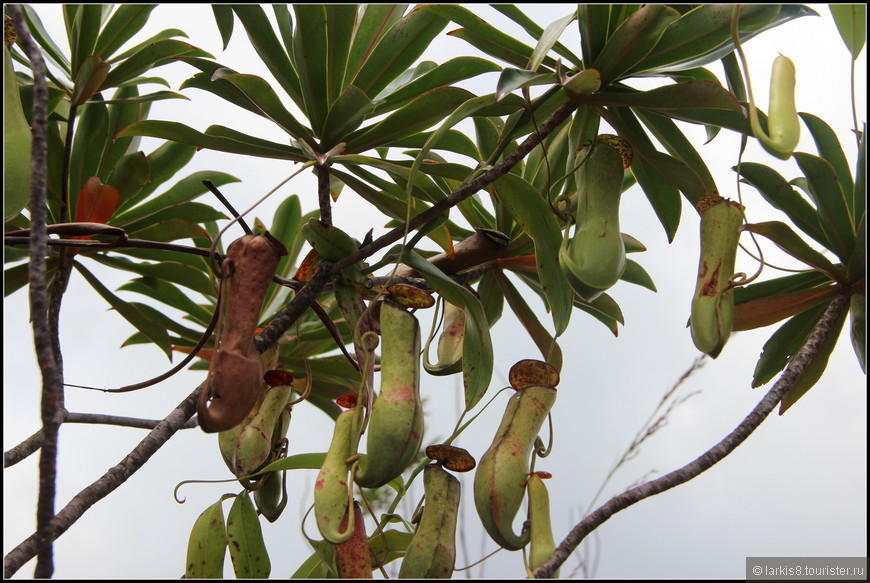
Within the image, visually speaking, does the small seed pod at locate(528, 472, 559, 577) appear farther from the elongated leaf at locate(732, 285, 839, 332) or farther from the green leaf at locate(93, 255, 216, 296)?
the green leaf at locate(93, 255, 216, 296)

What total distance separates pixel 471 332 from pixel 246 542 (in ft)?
1.71

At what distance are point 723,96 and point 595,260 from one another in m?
0.28

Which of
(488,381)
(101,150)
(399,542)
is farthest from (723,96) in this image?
(101,150)

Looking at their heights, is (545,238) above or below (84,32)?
below

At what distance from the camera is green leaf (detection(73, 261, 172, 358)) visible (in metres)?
1.52

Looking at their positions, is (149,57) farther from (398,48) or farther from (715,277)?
(715,277)

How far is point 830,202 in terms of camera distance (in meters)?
1.17

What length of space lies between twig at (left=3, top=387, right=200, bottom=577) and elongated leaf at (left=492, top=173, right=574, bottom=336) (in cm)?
57

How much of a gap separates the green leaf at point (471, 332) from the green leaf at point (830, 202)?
24.1 inches

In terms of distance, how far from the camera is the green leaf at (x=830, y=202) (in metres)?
1.15

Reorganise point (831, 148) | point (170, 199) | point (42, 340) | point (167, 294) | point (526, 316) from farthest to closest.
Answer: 1. point (167, 294)
2. point (170, 199)
3. point (526, 316)
4. point (831, 148)
5. point (42, 340)

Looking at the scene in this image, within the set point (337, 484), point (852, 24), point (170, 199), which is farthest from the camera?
point (170, 199)

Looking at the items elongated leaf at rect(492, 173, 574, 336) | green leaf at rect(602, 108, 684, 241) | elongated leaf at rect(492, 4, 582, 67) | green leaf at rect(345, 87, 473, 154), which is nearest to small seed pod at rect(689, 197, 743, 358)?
green leaf at rect(602, 108, 684, 241)

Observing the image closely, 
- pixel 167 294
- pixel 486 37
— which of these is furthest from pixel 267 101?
pixel 167 294
